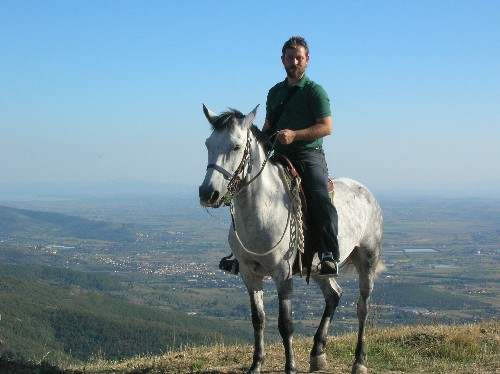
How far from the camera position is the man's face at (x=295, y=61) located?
23.3 ft

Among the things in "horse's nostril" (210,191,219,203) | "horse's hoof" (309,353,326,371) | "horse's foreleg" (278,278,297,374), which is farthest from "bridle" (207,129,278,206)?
"horse's hoof" (309,353,326,371)

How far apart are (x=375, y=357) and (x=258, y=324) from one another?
8.75ft

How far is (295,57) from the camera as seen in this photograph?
712 cm

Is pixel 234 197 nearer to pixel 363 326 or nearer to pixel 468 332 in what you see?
pixel 363 326

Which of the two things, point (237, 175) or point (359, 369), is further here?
point (359, 369)

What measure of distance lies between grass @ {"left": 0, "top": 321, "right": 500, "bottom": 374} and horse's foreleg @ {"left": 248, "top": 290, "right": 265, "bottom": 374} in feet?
0.85

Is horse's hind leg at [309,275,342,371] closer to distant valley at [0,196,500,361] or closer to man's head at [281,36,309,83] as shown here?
distant valley at [0,196,500,361]

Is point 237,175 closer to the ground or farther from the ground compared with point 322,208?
farther from the ground

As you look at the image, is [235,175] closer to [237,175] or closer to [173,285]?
[237,175]

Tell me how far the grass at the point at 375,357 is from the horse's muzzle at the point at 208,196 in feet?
9.75

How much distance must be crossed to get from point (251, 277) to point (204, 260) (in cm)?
11304

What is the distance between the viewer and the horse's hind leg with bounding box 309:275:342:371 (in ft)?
26.6

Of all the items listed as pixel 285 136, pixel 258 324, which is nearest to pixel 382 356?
pixel 258 324

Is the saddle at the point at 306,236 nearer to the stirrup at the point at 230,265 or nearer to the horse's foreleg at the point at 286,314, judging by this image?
the horse's foreleg at the point at 286,314
